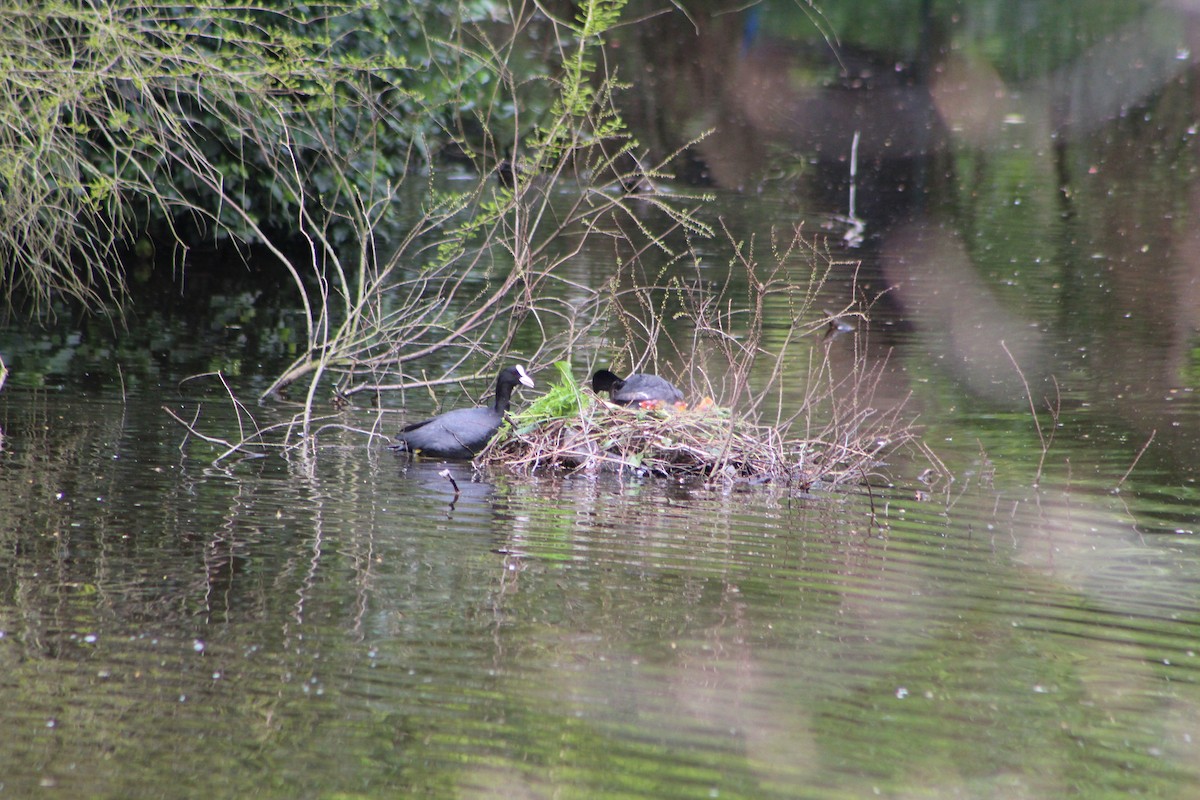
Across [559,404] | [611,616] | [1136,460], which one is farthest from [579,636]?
[1136,460]

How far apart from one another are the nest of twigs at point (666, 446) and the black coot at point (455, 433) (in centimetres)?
13

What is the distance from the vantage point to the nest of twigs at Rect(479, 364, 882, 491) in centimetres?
979

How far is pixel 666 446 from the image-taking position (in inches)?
389

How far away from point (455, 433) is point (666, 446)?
53.7 inches

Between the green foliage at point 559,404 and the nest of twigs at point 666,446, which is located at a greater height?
the green foliage at point 559,404

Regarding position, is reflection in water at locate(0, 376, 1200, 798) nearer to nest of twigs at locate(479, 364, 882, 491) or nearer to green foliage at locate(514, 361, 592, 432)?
nest of twigs at locate(479, 364, 882, 491)

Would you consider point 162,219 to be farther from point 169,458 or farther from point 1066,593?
point 1066,593

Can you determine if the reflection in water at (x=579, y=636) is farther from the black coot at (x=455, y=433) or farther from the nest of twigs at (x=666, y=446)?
the black coot at (x=455, y=433)

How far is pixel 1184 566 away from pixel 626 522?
2807 mm

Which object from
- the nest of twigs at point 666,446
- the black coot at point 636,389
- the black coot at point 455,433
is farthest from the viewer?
the black coot at point 636,389

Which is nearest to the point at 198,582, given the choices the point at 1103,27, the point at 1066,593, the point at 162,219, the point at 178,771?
the point at 178,771

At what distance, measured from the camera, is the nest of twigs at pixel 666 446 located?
9789 mm

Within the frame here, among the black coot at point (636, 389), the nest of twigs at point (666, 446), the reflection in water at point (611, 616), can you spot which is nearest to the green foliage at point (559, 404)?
the nest of twigs at point (666, 446)

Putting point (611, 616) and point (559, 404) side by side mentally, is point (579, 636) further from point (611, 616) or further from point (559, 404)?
point (559, 404)
